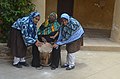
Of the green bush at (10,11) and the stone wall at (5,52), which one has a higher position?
the green bush at (10,11)

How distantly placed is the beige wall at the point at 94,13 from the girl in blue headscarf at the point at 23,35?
5490mm

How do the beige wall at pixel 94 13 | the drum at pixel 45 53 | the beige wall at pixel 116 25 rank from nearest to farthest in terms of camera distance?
the drum at pixel 45 53 → the beige wall at pixel 116 25 → the beige wall at pixel 94 13

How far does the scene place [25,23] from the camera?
7.17m

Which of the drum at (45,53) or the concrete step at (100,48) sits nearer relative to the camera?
the drum at (45,53)

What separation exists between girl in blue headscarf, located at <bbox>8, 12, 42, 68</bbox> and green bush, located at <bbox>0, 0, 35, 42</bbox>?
0.82m

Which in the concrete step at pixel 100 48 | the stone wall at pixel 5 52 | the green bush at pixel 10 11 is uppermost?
the green bush at pixel 10 11

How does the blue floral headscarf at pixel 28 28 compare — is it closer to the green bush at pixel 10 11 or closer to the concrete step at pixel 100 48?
the green bush at pixel 10 11

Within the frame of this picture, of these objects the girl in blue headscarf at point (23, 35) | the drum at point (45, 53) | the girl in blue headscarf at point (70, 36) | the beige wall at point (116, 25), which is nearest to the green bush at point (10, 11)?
the girl in blue headscarf at point (23, 35)

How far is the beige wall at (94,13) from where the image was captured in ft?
40.8

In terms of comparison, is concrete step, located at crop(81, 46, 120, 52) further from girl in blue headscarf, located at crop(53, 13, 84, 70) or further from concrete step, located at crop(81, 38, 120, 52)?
girl in blue headscarf, located at crop(53, 13, 84, 70)

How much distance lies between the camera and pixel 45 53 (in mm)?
7422

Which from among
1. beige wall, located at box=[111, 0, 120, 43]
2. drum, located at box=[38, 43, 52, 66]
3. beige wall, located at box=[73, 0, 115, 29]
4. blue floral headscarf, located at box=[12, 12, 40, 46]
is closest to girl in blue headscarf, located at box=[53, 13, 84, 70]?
drum, located at box=[38, 43, 52, 66]

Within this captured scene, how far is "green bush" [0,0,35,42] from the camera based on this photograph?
798cm

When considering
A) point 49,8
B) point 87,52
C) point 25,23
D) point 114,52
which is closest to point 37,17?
point 25,23
